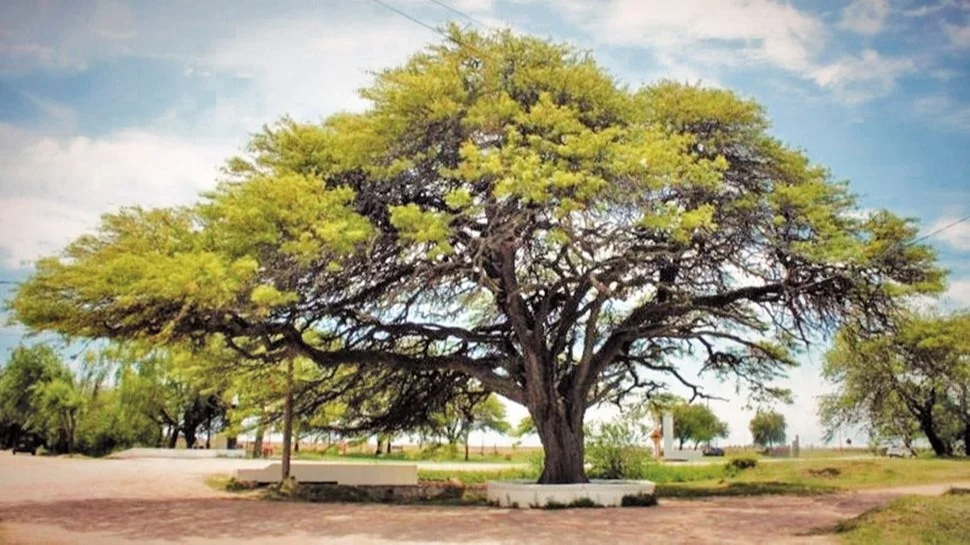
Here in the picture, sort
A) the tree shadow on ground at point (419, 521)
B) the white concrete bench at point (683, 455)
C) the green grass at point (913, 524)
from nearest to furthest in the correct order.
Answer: the green grass at point (913, 524) < the tree shadow on ground at point (419, 521) < the white concrete bench at point (683, 455)

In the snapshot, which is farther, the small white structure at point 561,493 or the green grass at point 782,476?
the green grass at point 782,476

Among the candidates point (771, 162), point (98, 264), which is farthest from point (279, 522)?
point (771, 162)

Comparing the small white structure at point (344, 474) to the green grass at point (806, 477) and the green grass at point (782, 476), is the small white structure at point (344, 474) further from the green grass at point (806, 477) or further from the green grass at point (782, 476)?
the green grass at point (806, 477)

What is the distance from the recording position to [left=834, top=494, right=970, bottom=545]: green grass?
34.9 feet

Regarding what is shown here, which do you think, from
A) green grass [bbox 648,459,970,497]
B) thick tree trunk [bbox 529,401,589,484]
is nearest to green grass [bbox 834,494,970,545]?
thick tree trunk [bbox 529,401,589,484]

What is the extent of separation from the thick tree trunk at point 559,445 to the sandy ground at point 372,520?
2.22 meters

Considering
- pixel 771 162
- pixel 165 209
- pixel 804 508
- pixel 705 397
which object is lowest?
pixel 804 508

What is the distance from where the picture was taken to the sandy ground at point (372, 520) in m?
11.4

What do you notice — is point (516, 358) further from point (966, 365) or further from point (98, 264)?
point (966, 365)

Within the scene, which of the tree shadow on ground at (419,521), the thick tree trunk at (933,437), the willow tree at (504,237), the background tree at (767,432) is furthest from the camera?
the background tree at (767,432)

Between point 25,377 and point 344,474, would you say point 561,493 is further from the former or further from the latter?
point 25,377

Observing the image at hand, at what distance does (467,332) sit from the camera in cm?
1984

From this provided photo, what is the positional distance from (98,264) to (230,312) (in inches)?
103

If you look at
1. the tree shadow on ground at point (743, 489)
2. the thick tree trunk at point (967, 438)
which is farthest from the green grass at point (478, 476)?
the thick tree trunk at point (967, 438)
